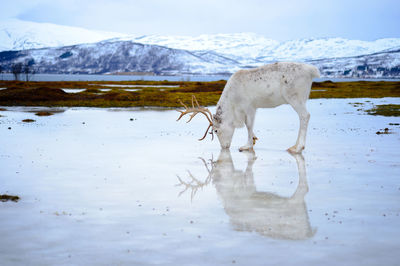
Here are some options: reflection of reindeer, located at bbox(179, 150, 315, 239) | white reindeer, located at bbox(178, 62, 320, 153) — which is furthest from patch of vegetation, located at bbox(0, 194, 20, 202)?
white reindeer, located at bbox(178, 62, 320, 153)

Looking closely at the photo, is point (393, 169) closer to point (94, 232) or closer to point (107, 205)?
point (107, 205)

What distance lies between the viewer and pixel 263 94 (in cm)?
1519

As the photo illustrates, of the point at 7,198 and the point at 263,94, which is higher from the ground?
the point at 263,94

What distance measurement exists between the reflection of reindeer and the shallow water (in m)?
0.02

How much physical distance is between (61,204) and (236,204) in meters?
3.15

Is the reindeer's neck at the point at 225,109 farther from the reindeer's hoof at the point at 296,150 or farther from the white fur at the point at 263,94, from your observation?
the reindeer's hoof at the point at 296,150

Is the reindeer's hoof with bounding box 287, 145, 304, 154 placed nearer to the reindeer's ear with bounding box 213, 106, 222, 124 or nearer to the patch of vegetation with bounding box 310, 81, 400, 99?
the reindeer's ear with bounding box 213, 106, 222, 124

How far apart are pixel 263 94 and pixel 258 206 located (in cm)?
725

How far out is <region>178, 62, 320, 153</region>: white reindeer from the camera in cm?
1493

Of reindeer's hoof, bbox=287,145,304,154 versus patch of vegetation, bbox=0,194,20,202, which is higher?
patch of vegetation, bbox=0,194,20,202

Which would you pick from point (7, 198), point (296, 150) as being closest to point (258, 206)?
point (7, 198)

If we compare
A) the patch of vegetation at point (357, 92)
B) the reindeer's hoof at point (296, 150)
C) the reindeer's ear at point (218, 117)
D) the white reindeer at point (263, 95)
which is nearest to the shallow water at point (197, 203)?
the reindeer's hoof at point (296, 150)

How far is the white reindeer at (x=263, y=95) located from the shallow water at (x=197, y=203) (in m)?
0.82

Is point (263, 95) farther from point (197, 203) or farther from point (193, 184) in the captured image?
point (197, 203)
